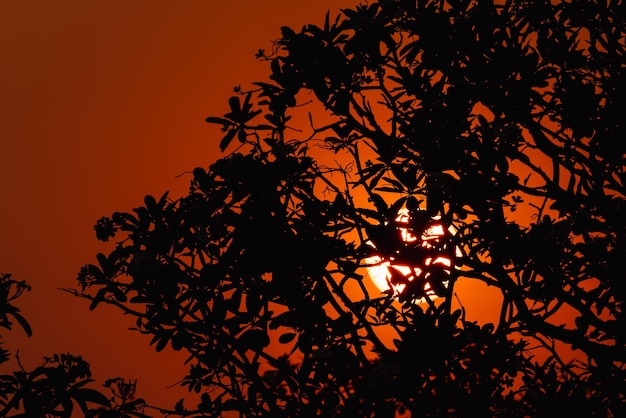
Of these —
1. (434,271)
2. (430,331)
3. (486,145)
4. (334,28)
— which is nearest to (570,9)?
(486,145)

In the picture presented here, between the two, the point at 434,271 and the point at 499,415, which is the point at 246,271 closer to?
the point at 434,271

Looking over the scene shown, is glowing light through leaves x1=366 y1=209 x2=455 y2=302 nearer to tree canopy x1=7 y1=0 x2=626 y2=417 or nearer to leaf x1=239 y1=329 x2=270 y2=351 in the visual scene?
tree canopy x1=7 y1=0 x2=626 y2=417

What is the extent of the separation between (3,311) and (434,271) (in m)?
1.86

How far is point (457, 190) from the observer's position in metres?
2.94

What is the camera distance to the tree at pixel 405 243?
2.79m

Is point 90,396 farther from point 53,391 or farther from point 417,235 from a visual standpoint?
point 417,235

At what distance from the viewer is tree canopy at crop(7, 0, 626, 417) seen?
279 centimetres

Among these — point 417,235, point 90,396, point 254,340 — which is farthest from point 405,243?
point 90,396

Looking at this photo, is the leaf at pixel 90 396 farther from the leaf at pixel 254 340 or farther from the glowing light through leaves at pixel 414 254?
the glowing light through leaves at pixel 414 254

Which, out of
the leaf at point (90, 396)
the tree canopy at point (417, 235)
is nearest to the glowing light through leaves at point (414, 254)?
the tree canopy at point (417, 235)

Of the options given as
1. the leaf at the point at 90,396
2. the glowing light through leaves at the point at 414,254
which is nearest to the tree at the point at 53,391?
the leaf at the point at 90,396

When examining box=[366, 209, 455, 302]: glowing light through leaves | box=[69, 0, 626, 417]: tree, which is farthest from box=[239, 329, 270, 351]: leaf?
box=[366, 209, 455, 302]: glowing light through leaves

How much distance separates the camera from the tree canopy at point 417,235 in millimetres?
2789

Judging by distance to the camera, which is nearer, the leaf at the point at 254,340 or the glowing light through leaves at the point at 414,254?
the glowing light through leaves at the point at 414,254
